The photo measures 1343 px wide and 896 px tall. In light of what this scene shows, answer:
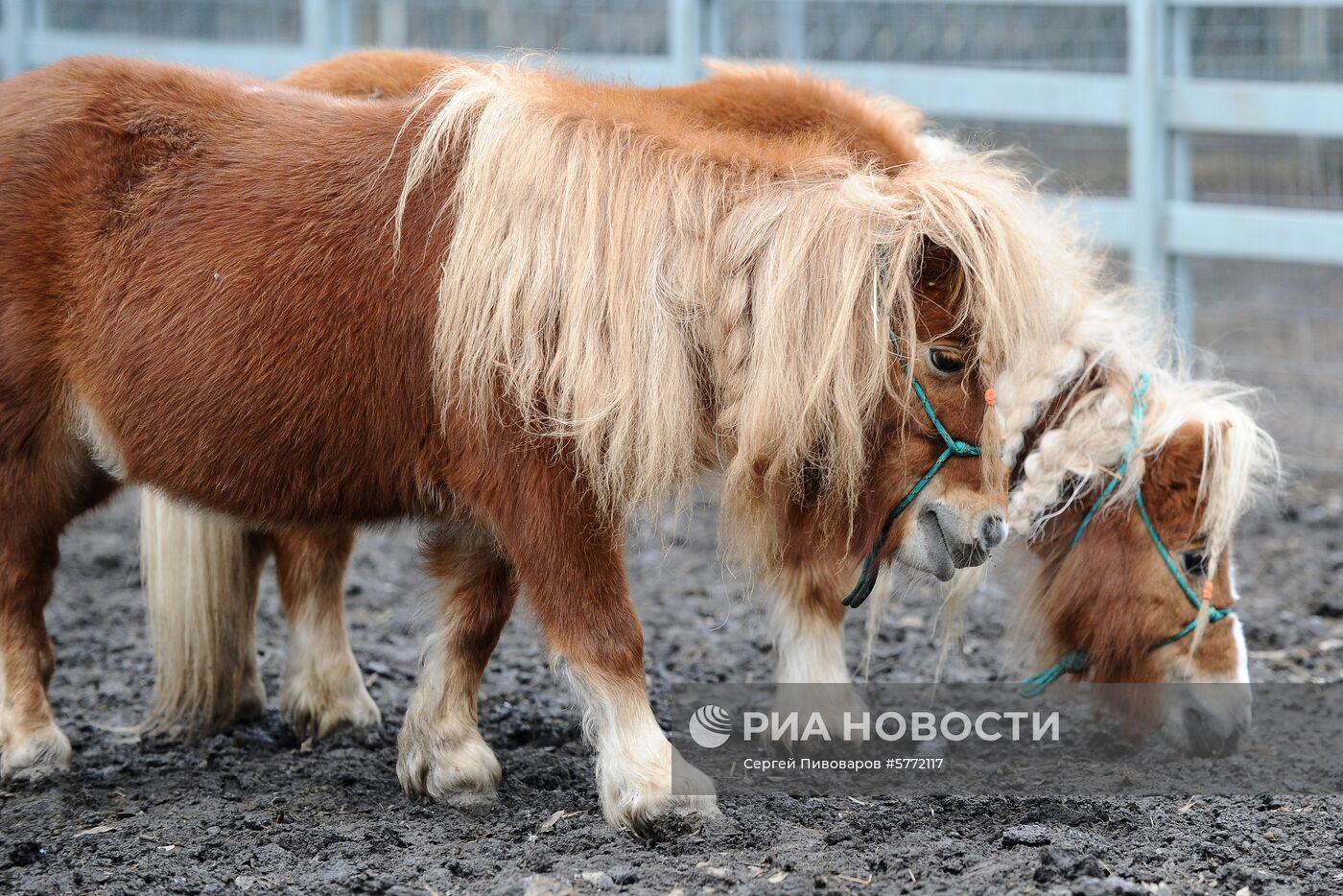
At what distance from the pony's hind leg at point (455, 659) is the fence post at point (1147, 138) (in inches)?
173

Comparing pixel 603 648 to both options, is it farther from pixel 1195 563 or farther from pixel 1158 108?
pixel 1158 108

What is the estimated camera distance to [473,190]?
2.94 meters

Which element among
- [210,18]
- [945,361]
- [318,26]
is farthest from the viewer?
[210,18]

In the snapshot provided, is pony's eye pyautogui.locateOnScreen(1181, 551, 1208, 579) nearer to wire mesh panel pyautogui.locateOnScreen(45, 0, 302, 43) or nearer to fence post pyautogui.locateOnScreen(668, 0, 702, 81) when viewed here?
fence post pyautogui.locateOnScreen(668, 0, 702, 81)

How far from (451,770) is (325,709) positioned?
0.77 meters

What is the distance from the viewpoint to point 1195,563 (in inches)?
143

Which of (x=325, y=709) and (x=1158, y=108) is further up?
(x=1158, y=108)

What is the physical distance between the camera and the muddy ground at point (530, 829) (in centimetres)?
277

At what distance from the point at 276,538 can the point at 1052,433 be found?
7.16ft

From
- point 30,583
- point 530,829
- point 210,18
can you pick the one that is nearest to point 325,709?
point 30,583

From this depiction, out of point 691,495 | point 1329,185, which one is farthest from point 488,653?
point 1329,185

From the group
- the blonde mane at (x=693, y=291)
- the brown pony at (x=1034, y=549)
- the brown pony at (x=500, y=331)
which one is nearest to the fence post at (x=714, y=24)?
the brown pony at (x=1034, y=549)

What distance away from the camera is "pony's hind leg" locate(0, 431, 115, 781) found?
10.8ft

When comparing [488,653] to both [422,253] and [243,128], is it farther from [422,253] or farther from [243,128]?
[243,128]
